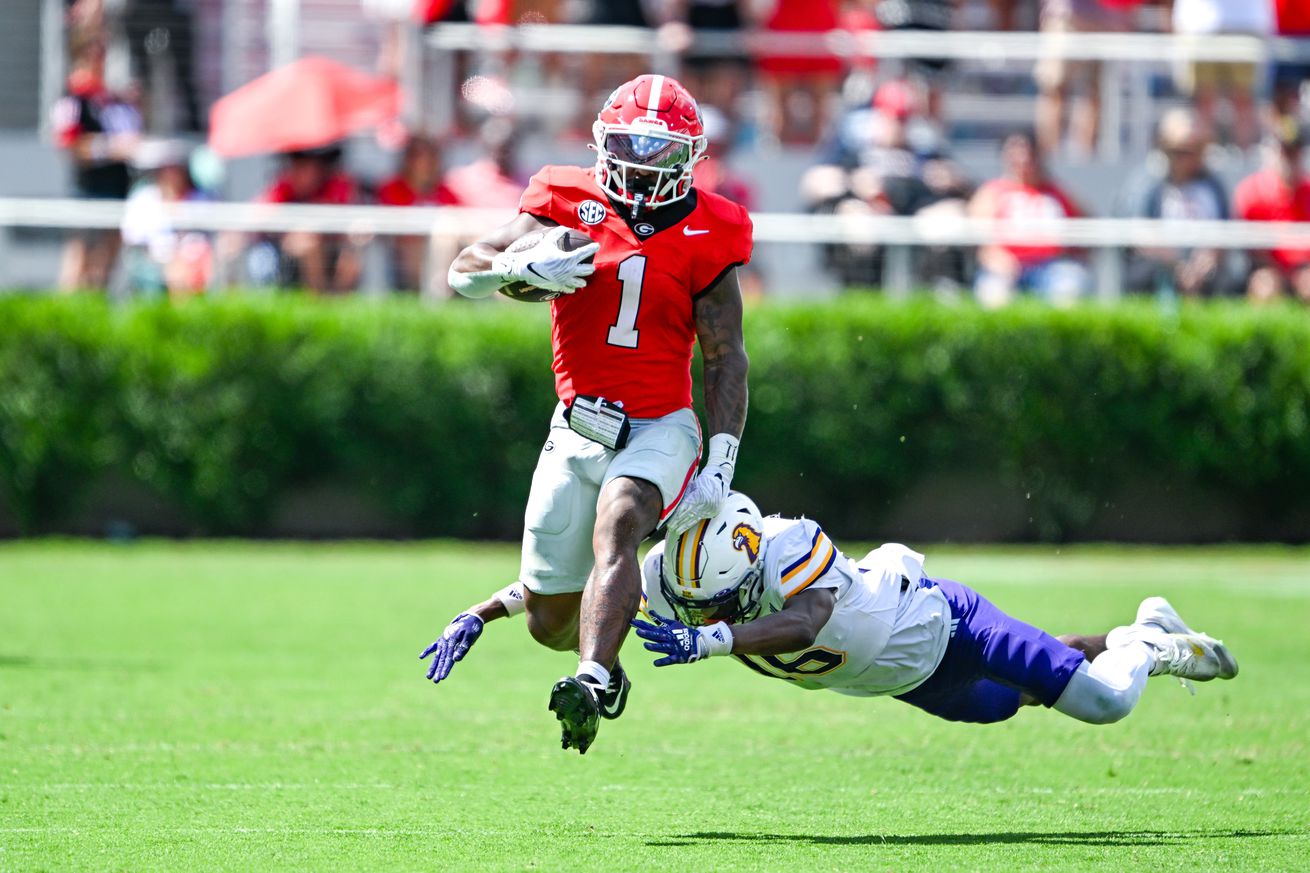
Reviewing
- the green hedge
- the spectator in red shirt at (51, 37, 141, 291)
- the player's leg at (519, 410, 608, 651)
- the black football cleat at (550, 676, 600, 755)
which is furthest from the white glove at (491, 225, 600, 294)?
the spectator in red shirt at (51, 37, 141, 291)

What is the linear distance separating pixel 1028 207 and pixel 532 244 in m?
9.67

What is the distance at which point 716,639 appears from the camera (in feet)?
19.1

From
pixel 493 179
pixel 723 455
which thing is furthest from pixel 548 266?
pixel 493 179

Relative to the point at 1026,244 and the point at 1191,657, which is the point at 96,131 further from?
the point at 1191,657

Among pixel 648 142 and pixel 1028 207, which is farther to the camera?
pixel 1028 207

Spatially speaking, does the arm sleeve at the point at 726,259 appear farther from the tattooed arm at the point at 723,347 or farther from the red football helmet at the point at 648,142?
the red football helmet at the point at 648,142

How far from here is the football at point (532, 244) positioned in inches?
259

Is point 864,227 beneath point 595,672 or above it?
above

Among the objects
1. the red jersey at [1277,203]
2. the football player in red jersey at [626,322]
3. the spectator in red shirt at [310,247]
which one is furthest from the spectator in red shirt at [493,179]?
the football player in red jersey at [626,322]

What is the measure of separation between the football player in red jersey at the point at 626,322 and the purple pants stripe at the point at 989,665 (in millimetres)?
974

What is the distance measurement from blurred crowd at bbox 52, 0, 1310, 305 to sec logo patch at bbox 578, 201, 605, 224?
8.23 meters

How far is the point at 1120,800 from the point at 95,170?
12.1m

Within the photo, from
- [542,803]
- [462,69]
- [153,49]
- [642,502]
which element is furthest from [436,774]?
[153,49]

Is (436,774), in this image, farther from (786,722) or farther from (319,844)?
(786,722)
